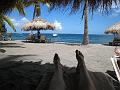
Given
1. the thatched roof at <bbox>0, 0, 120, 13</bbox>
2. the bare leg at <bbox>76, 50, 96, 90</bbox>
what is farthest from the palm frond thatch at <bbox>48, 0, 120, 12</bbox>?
the bare leg at <bbox>76, 50, 96, 90</bbox>

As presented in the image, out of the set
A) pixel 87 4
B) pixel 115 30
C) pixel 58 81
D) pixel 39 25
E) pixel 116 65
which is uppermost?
pixel 87 4

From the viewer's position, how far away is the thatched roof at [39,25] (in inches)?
823

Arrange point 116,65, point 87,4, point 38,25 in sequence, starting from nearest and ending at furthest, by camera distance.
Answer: point 87,4 → point 116,65 → point 38,25

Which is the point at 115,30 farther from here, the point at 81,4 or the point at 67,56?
the point at 81,4

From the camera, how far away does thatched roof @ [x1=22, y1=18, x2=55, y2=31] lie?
20.9m

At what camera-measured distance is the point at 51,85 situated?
7.00 ft

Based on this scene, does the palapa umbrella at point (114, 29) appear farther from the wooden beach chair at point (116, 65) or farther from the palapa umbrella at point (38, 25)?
the wooden beach chair at point (116, 65)

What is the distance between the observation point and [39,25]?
68.4 feet

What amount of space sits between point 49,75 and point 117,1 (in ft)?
5.84

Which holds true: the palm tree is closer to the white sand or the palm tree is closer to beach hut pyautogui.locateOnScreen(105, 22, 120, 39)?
the white sand

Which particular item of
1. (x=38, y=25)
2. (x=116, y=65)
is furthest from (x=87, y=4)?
(x=38, y=25)

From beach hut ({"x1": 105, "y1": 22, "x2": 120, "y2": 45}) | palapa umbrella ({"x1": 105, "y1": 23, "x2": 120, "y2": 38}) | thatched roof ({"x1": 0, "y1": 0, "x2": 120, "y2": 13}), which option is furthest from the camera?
palapa umbrella ({"x1": 105, "y1": 23, "x2": 120, "y2": 38})

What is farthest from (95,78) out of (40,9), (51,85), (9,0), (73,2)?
(40,9)

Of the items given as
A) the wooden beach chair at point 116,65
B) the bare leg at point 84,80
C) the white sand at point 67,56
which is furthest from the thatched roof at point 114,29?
the bare leg at point 84,80
